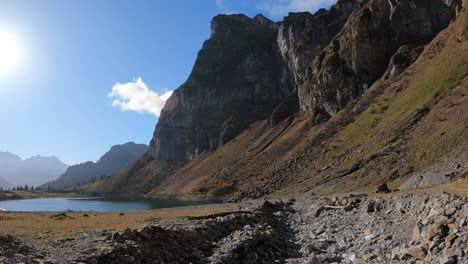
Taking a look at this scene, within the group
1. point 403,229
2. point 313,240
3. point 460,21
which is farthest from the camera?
point 460,21

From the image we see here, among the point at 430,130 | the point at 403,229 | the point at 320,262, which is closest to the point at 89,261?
the point at 320,262

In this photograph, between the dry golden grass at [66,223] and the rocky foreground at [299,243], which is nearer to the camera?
the rocky foreground at [299,243]

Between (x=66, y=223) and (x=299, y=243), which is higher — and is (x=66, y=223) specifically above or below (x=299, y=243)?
above

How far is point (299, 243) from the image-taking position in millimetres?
36125

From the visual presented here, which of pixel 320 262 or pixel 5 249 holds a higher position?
pixel 5 249

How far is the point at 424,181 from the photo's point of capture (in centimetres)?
7569

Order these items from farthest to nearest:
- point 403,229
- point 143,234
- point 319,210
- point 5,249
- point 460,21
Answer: point 460,21, point 319,210, point 403,229, point 143,234, point 5,249

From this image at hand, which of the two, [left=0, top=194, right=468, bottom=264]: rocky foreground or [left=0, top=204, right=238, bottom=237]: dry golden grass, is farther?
[left=0, top=204, right=238, bottom=237]: dry golden grass

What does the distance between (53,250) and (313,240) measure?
69.6 feet

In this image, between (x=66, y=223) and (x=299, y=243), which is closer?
(x=299, y=243)

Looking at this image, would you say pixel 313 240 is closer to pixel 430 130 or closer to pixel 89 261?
pixel 89 261

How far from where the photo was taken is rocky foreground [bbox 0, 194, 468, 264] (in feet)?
77.9

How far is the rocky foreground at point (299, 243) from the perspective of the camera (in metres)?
23.7

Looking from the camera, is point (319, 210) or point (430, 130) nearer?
point (319, 210)
